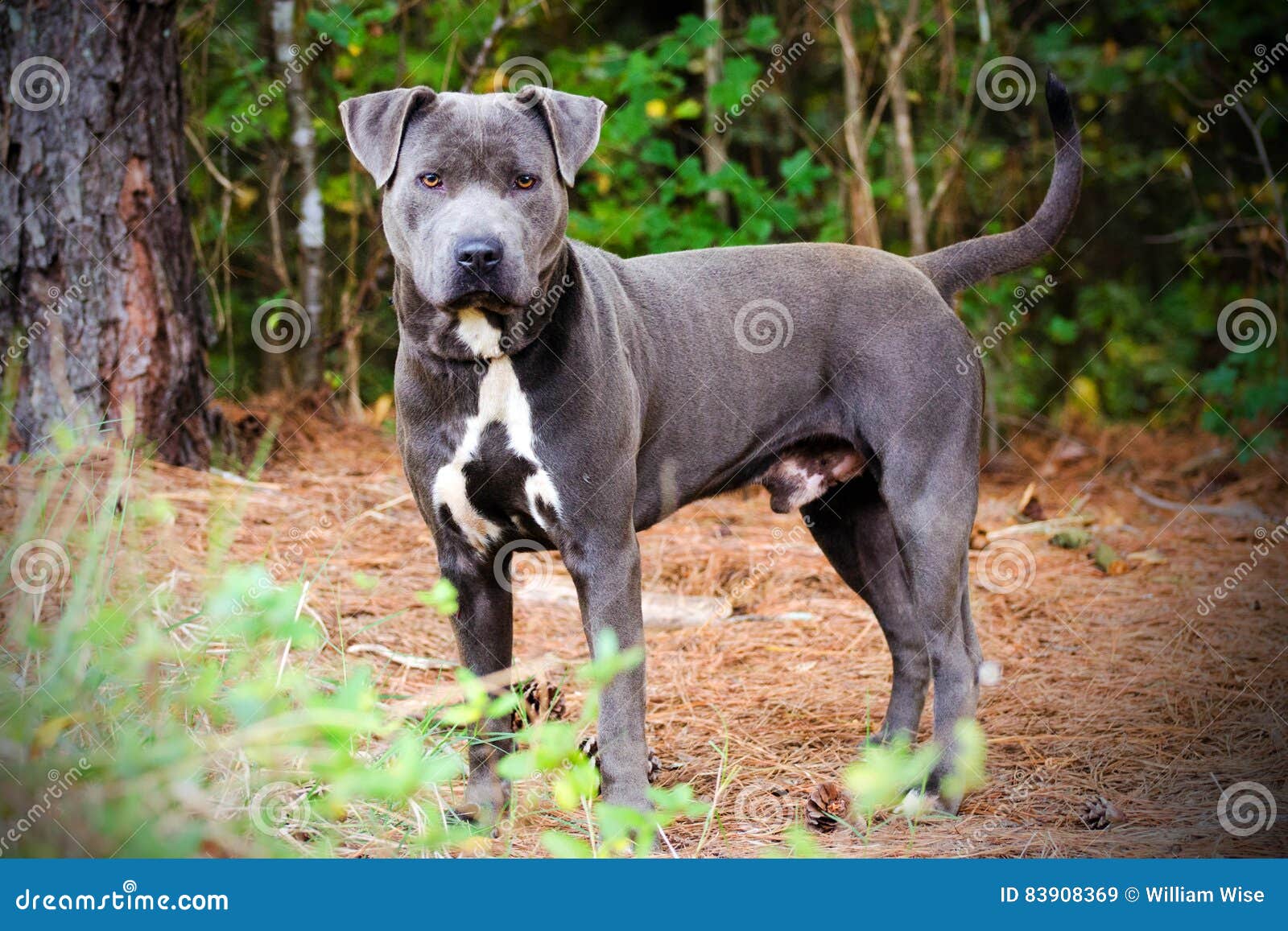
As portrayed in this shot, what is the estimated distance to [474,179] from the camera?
3291 mm

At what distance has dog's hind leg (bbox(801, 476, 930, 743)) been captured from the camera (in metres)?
4.27

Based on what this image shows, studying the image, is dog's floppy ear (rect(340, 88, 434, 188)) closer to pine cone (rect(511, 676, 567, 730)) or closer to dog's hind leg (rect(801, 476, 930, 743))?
pine cone (rect(511, 676, 567, 730))

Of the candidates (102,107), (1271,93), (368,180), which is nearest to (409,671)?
(102,107)

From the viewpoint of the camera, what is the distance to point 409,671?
4.47 m

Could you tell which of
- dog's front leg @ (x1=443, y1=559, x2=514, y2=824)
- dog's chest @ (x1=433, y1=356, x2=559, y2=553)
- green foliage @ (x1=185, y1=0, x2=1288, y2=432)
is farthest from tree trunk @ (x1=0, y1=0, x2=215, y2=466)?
dog's chest @ (x1=433, y1=356, x2=559, y2=553)

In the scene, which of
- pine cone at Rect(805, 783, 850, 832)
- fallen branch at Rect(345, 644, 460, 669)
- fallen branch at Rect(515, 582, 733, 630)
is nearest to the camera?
pine cone at Rect(805, 783, 850, 832)

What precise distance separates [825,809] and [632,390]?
138 centimetres

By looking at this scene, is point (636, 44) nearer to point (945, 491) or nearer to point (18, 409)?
point (18, 409)

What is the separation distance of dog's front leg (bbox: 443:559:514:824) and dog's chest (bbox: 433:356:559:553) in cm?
27

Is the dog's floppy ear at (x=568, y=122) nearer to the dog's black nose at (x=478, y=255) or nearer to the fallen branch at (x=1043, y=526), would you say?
the dog's black nose at (x=478, y=255)

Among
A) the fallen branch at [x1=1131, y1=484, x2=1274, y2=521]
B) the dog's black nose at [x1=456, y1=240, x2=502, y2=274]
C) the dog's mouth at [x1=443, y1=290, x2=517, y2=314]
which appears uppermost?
the dog's black nose at [x1=456, y1=240, x2=502, y2=274]

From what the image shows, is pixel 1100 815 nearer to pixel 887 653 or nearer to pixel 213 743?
pixel 887 653

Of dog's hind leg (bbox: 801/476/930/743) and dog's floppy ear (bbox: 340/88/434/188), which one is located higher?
dog's floppy ear (bbox: 340/88/434/188)

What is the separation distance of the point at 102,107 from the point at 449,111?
9.60 feet
